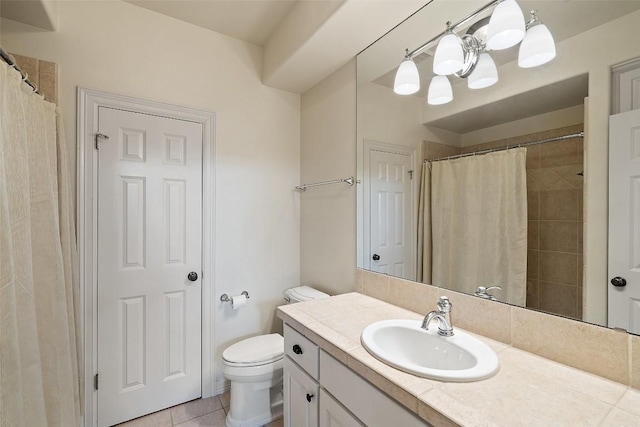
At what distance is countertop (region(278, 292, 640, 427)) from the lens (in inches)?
26.5

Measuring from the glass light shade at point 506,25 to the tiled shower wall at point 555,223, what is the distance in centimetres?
38

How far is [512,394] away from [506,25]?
4.13ft

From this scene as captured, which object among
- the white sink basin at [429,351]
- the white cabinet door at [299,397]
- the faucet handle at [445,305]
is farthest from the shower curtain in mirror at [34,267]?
the faucet handle at [445,305]

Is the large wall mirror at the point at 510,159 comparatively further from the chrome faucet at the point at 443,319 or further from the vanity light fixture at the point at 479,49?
the chrome faucet at the point at 443,319

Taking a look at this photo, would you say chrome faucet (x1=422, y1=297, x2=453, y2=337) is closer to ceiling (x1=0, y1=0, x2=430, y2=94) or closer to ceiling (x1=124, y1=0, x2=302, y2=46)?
ceiling (x1=0, y1=0, x2=430, y2=94)

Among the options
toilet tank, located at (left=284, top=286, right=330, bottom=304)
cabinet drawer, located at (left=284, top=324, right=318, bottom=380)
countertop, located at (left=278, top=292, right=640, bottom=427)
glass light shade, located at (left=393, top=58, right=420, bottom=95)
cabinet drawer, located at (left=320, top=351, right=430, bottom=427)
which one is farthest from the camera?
toilet tank, located at (left=284, top=286, right=330, bottom=304)

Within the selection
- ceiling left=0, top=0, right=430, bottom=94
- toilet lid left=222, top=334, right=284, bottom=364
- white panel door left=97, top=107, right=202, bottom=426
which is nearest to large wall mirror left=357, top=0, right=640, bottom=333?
ceiling left=0, top=0, right=430, bottom=94

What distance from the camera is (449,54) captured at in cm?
127

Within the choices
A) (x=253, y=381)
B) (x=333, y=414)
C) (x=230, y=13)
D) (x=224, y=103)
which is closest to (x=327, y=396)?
(x=333, y=414)

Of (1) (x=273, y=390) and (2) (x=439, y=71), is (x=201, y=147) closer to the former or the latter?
(2) (x=439, y=71)

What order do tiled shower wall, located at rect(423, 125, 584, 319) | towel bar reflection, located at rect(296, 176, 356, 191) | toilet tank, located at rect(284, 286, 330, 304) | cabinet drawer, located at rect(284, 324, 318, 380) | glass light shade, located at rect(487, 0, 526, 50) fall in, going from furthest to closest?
toilet tank, located at rect(284, 286, 330, 304) → towel bar reflection, located at rect(296, 176, 356, 191) → cabinet drawer, located at rect(284, 324, 318, 380) → glass light shade, located at rect(487, 0, 526, 50) → tiled shower wall, located at rect(423, 125, 584, 319)

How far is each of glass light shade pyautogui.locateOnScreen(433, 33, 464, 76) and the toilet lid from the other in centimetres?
184

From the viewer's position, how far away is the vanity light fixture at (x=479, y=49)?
1.04 m

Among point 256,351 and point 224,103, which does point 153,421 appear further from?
point 224,103
